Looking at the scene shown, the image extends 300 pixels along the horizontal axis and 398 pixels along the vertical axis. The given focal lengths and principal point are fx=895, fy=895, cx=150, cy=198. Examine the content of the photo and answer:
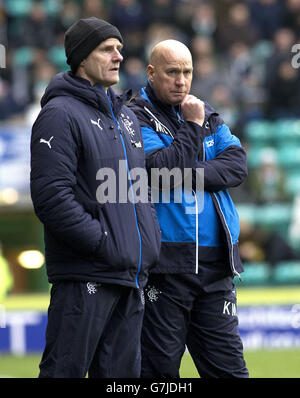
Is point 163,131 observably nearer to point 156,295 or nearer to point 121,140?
point 121,140

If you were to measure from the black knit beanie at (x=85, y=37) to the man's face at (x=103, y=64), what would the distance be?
0.02 m

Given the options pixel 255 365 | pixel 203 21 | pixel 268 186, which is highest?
pixel 203 21

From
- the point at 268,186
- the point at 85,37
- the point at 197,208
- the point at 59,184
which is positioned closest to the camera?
the point at 59,184

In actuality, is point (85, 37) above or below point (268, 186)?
below

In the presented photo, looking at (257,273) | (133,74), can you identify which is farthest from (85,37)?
(133,74)

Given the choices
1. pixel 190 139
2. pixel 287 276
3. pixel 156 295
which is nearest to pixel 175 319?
pixel 156 295

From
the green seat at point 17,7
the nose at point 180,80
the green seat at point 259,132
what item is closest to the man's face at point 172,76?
the nose at point 180,80

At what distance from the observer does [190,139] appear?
4.43 metres

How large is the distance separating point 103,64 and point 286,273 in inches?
283

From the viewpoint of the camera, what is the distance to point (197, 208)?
180 inches

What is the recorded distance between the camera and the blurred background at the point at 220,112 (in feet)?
32.9

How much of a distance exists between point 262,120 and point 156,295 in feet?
30.2

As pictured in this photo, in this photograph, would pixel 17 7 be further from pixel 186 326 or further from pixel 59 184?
pixel 59 184

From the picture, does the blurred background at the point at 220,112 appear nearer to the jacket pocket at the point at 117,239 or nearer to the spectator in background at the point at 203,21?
the spectator in background at the point at 203,21
